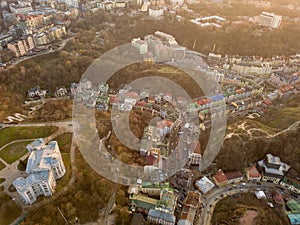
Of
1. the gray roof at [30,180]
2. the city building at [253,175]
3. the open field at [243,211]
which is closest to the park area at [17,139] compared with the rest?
the gray roof at [30,180]

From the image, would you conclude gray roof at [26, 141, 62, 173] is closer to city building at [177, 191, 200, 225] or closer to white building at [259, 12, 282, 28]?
city building at [177, 191, 200, 225]

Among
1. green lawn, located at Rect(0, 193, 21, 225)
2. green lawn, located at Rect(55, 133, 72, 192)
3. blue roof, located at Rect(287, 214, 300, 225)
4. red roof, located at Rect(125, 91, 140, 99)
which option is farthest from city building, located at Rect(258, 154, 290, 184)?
green lawn, located at Rect(0, 193, 21, 225)

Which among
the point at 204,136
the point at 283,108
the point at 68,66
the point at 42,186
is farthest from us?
the point at 68,66

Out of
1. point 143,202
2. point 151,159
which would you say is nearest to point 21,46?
point 151,159

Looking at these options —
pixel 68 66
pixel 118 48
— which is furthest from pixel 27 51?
pixel 118 48

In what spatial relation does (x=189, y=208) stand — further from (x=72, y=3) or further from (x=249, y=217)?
(x=72, y=3)

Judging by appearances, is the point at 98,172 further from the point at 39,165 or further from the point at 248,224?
the point at 248,224

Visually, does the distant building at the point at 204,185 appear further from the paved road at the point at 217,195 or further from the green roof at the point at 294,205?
the green roof at the point at 294,205
